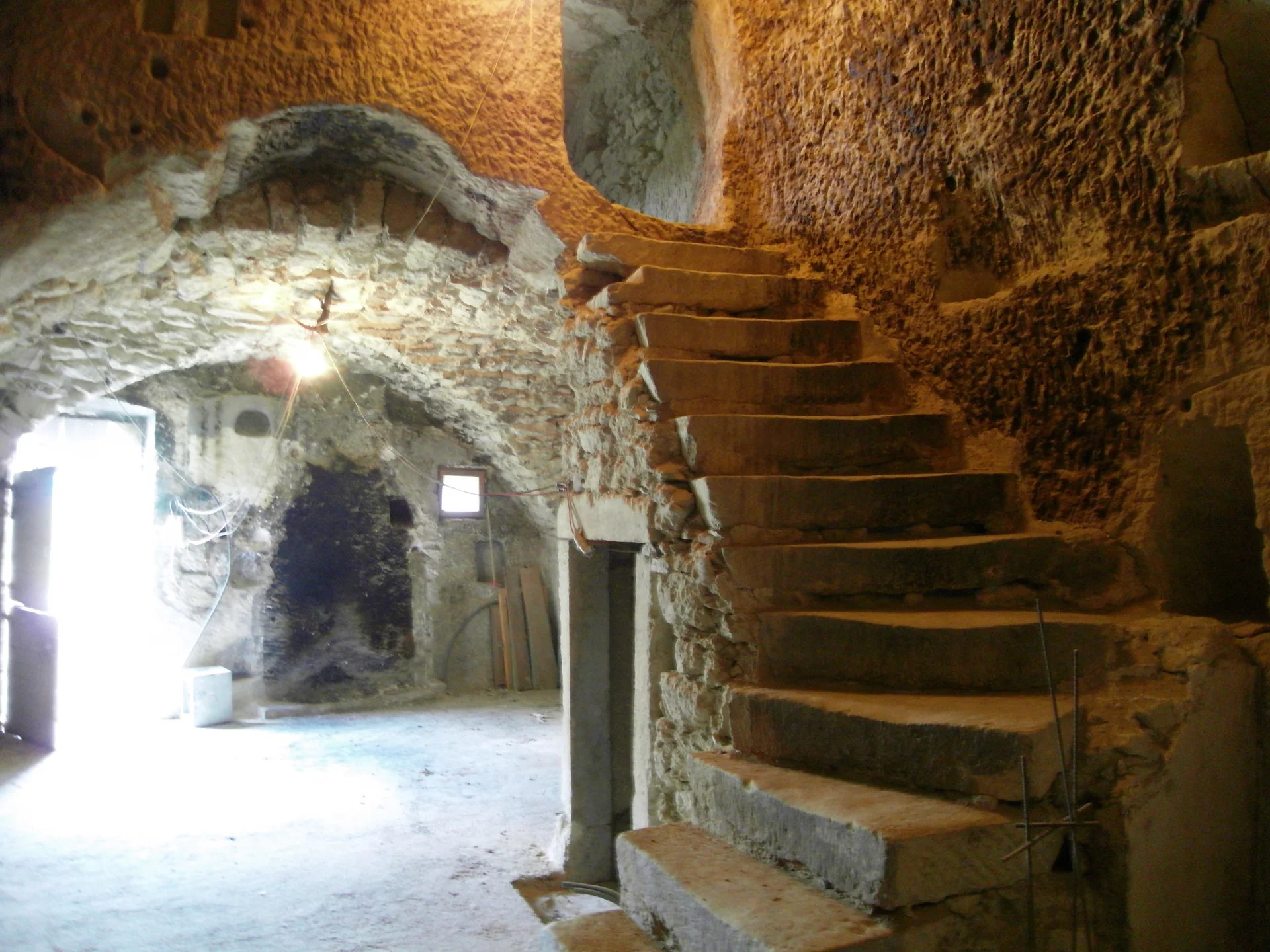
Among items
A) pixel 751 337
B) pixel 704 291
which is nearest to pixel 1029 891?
pixel 751 337

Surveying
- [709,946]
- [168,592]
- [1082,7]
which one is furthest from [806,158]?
[168,592]

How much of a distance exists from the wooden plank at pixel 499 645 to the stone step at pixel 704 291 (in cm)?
462

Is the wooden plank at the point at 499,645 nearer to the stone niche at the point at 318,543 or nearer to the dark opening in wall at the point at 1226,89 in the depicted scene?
the stone niche at the point at 318,543

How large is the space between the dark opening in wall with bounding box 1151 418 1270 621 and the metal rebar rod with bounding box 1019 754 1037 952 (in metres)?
0.95

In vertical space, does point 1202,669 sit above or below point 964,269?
below

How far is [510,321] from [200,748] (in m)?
3.45

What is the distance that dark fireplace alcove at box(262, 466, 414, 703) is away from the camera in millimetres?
6840

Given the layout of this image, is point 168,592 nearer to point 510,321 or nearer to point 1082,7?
point 510,321

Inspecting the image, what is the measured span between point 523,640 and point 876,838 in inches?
247

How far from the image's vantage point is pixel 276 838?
4.11m

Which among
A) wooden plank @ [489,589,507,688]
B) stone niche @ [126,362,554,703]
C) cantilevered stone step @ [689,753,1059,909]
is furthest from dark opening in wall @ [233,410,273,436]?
cantilevered stone step @ [689,753,1059,909]

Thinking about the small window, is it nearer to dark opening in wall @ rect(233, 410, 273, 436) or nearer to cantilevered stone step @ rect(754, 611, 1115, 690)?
dark opening in wall @ rect(233, 410, 273, 436)

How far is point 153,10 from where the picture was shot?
3.65 meters

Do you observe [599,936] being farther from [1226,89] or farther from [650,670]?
[1226,89]
